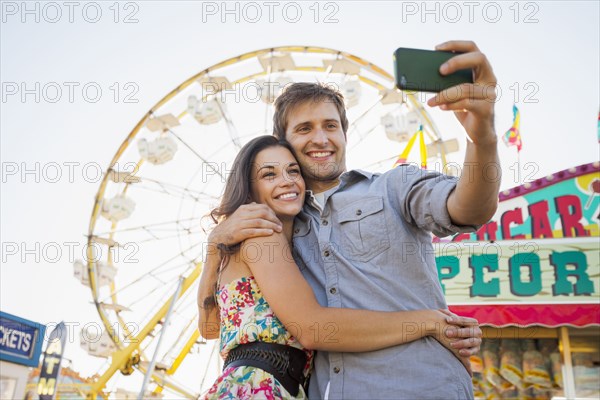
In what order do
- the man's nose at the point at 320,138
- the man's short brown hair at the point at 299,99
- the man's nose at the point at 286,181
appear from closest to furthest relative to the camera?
the man's nose at the point at 286,181 < the man's nose at the point at 320,138 < the man's short brown hair at the point at 299,99

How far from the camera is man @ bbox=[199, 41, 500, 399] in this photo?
4.88ft

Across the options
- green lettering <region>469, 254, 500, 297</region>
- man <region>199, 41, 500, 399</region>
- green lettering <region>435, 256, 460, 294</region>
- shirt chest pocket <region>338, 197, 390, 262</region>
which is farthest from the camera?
green lettering <region>435, 256, 460, 294</region>

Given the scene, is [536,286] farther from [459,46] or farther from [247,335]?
[459,46]

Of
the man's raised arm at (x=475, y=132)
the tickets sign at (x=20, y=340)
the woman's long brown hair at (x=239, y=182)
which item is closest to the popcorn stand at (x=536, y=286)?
the woman's long brown hair at (x=239, y=182)

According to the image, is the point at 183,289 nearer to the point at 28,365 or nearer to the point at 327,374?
the point at 28,365

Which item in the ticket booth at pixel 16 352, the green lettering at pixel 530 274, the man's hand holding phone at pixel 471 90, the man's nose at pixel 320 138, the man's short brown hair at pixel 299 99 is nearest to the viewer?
the man's hand holding phone at pixel 471 90

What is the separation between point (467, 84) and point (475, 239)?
5442 millimetres

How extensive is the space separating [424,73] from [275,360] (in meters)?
1.01

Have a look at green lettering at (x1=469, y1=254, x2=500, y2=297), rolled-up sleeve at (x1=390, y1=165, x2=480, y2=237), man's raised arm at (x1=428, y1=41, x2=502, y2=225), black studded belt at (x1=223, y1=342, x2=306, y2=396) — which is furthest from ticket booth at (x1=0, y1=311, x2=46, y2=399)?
man's raised arm at (x1=428, y1=41, x2=502, y2=225)

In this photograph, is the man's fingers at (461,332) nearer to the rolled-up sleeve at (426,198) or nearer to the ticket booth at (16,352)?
the rolled-up sleeve at (426,198)

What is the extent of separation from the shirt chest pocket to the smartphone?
65 cm

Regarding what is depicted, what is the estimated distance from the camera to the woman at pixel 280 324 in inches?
67.9

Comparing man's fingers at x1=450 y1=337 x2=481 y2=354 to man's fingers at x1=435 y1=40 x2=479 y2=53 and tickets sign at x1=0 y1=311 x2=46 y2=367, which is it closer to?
man's fingers at x1=435 y1=40 x2=479 y2=53

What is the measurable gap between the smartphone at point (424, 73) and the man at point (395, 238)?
3 cm
